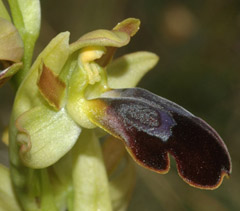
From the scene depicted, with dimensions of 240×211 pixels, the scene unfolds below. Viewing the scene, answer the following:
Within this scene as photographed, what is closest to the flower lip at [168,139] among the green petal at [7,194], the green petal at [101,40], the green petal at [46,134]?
the green petal at [46,134]

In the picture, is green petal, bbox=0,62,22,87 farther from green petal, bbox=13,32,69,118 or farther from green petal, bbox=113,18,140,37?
green petal, bbox=113,18,140,37

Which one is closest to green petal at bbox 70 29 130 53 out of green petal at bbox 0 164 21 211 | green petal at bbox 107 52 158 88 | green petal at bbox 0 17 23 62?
green petal at bbox 0 17 23 62

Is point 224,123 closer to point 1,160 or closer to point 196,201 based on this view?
point 196,201

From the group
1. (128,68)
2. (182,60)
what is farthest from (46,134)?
(182,60)

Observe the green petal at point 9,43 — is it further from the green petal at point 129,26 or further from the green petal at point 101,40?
the green petal at point 129,26

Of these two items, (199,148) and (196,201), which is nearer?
(199,148)

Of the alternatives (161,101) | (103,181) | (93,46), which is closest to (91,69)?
(93,46)
